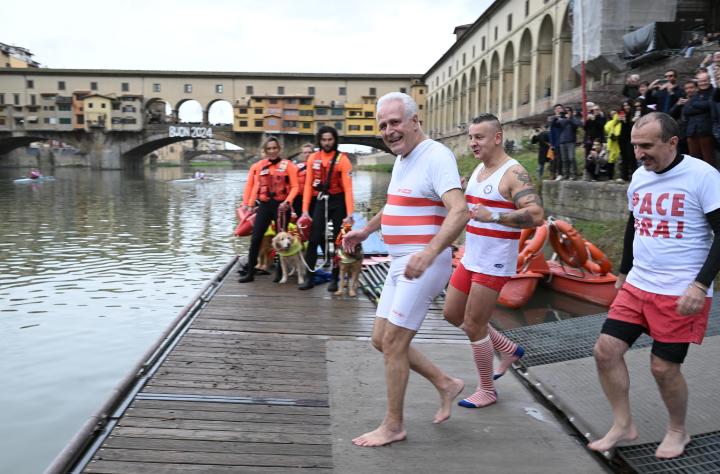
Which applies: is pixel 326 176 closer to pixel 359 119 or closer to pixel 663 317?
pixel 663 317

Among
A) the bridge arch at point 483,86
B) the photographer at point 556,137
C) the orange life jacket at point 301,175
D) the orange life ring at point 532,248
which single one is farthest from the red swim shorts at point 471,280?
the bridge arch at point 483,86

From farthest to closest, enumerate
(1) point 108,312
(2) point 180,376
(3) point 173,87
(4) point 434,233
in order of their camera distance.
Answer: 1. (3) point 173,87
2. (1) point 108,312
3. (2) point 180,376
4. (4) point 434,233

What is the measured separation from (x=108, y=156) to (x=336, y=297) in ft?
241

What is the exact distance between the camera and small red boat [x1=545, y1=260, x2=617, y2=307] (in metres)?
9.30

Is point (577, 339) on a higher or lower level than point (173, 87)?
lower

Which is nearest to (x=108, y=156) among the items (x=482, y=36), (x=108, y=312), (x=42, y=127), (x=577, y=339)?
(x=42, y=127)

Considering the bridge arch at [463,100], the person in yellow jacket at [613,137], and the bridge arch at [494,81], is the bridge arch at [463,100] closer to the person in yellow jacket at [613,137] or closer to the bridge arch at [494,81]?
Answer: the bridge arch at [494,81]

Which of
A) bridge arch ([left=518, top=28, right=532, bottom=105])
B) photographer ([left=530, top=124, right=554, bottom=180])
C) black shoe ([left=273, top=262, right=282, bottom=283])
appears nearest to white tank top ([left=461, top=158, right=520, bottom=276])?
black shoe ([left=273, top=262, right=282, bottom=283])

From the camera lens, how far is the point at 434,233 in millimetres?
3586

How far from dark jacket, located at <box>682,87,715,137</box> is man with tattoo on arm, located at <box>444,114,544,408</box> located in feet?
24.4

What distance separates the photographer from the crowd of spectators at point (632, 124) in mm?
9938

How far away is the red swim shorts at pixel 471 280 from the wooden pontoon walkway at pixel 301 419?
86 centimetres

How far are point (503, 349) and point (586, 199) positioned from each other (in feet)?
37.7

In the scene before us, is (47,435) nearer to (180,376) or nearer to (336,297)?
(180,376)
